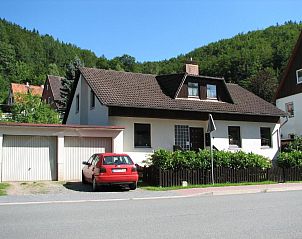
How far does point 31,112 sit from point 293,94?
84.2ft

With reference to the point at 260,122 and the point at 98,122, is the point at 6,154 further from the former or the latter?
the point at 260,122

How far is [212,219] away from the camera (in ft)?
29.9

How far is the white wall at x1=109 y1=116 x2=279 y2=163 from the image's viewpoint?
23.3 meters

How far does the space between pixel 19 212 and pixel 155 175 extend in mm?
8783

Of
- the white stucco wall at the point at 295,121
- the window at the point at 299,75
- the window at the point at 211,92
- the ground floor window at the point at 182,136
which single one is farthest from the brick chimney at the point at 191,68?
the window at the point at 299,75

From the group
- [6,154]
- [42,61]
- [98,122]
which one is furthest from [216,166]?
[42,61]

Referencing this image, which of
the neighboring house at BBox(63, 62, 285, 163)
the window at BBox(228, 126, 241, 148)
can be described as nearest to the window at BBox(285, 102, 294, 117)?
the neighboring house at BBox(63, 62, 285, 163)

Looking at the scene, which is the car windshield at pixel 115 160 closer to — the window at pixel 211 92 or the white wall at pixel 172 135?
the white wall at pixel 172 135

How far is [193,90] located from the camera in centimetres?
2761

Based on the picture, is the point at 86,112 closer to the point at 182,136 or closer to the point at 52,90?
the point at 182,136

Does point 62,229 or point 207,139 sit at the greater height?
point 207,139

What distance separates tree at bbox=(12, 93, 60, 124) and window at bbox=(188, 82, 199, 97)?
16.2 meters

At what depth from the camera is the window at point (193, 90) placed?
89.9ft

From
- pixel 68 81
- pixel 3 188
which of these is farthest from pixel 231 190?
pixel 68 81
